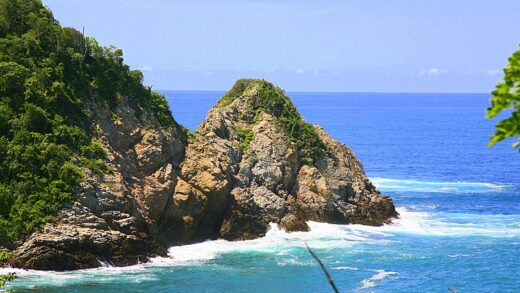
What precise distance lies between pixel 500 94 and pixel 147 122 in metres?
49.1

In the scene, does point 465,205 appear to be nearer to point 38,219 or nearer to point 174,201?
point 174,201

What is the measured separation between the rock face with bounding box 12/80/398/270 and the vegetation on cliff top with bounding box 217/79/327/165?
107 mm

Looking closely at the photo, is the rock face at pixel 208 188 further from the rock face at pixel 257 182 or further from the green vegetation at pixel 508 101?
the green vegetation at pixel 508 101

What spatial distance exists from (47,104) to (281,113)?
893 inches

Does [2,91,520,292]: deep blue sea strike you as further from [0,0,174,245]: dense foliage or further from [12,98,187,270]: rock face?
[0,0,174,245]: dense foliage

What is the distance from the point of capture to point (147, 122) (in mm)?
53469

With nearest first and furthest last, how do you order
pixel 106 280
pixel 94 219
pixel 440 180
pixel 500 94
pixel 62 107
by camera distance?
pixel 500 94
pixel 106 280
pixel 94 219
pixel 62 107
pixel 440 180

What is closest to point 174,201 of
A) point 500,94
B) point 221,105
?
point 221,105

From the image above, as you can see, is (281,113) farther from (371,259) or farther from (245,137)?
(371,259)

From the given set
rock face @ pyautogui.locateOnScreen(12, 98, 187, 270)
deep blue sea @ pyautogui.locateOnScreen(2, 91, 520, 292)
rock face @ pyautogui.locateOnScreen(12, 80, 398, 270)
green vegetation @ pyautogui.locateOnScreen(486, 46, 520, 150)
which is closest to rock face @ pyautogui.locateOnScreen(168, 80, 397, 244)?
rock face @ pyautogui.locateOnScreen(12, 80, 398, 270)

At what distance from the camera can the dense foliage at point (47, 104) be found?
147ft

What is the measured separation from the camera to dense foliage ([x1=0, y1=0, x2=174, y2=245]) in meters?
44.9

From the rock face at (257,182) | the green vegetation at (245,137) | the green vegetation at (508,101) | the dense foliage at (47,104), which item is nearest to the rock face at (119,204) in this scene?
the dense foliage at (47,104)

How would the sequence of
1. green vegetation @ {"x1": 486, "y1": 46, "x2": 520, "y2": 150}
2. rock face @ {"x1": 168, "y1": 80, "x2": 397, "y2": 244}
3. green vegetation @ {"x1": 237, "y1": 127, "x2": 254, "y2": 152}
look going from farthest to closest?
green vegetation @ {"x1": 237, "y1": 127, "x2": 254, "y2": 152}, rock face @ {"x1": 168, "y1": 80, "x2": 397, "y2": 244}, green vegetation @ {"x1": 486, "y1": 46, "x2": 520, "y2": 150}
